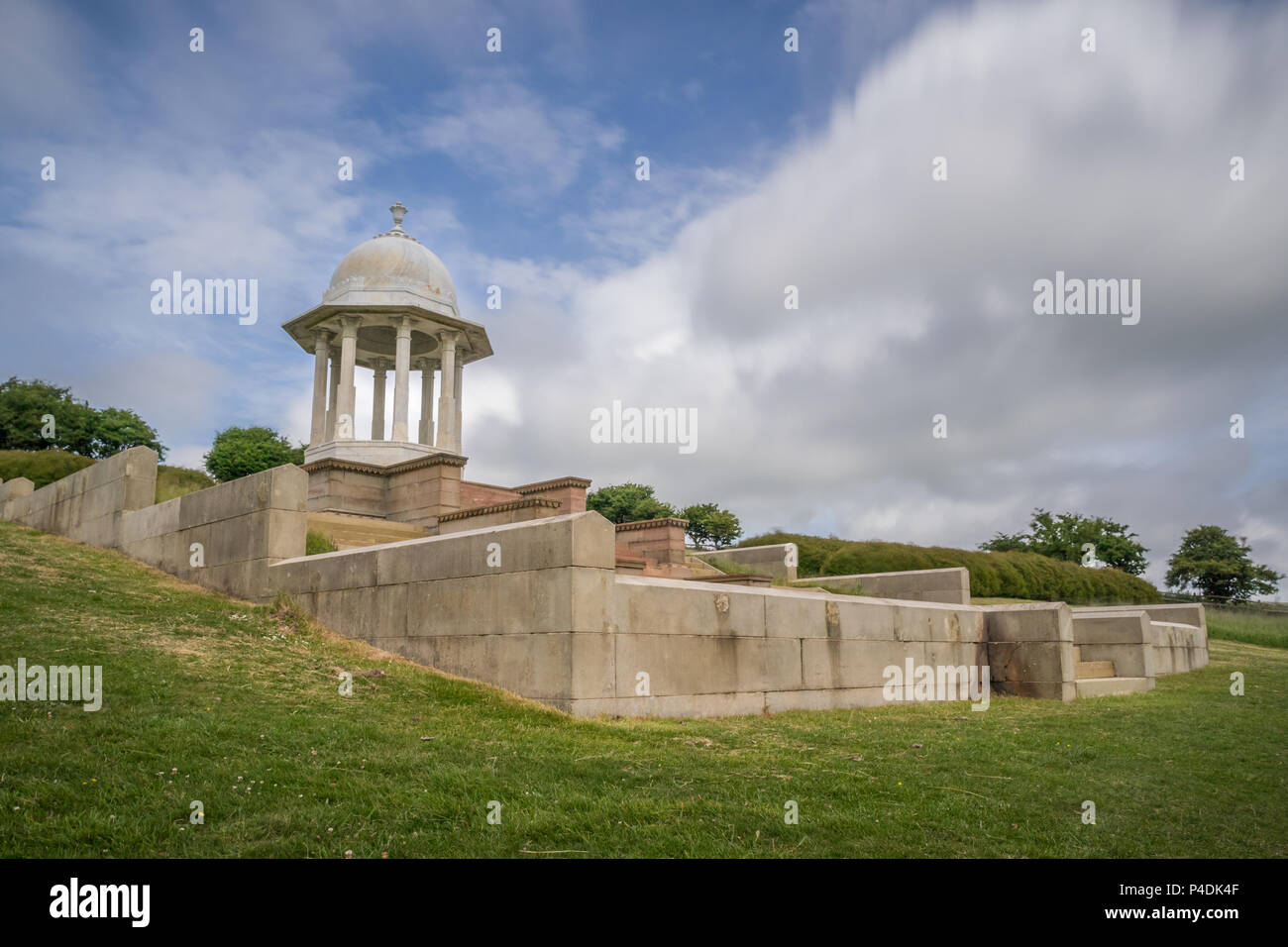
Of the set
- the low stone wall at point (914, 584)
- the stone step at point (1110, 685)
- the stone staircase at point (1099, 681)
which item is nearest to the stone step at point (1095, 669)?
the stone staircase at point (1099, 681)

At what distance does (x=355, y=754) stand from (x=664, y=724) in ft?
11.0

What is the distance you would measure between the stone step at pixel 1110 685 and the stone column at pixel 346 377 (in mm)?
19404

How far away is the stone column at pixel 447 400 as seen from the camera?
27078 mm

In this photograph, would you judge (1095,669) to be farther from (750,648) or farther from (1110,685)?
(750,648)

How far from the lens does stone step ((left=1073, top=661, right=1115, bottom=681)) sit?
1584cm

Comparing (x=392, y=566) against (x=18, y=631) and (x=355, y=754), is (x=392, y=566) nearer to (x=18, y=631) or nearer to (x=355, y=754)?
(x=18, y=631)

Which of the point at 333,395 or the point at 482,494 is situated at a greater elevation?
the point at 333,395

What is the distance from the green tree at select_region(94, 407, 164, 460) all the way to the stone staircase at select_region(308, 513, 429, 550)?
2617cm

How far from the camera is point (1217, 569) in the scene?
51.1 m

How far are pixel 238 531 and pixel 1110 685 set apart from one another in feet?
46.2

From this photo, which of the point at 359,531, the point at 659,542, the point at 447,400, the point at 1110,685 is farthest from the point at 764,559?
the point at 359,531

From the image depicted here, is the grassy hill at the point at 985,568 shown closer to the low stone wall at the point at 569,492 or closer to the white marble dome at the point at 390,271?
the low stone wall at the point at 569,492

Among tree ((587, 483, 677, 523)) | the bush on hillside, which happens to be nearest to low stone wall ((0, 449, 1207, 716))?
the bush on hillside
